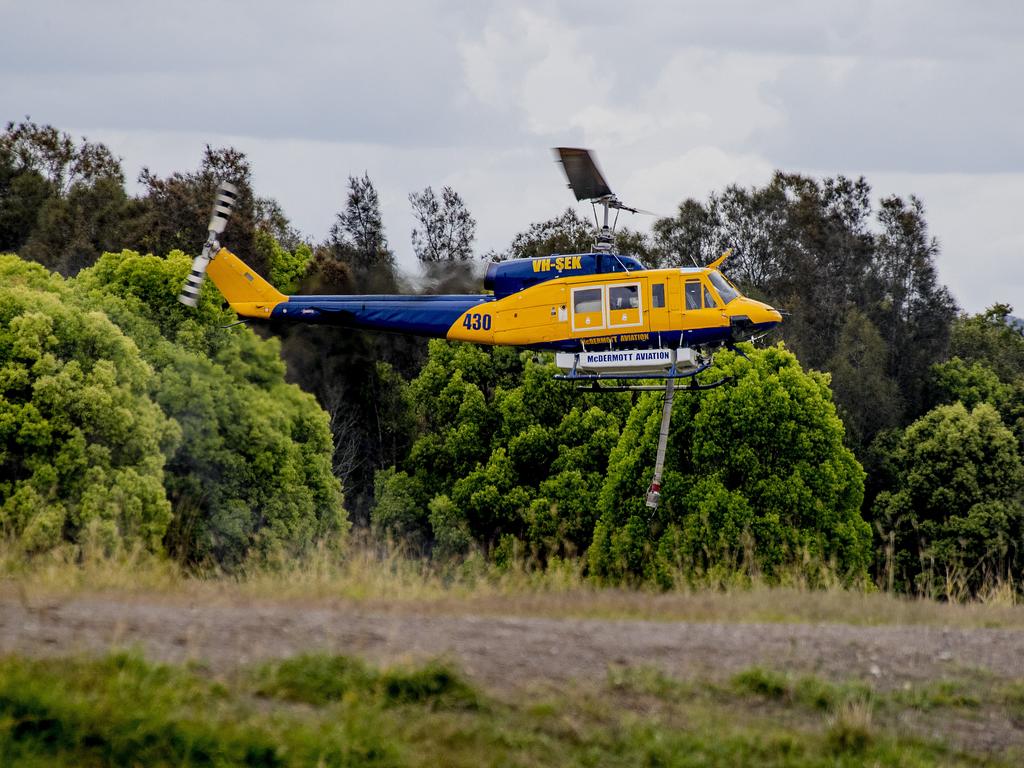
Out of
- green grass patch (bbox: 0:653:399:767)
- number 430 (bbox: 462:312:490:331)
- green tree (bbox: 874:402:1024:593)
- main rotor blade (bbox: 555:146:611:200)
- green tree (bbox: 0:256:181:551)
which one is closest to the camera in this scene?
green grass patch (bbox: 0:653:399:767)

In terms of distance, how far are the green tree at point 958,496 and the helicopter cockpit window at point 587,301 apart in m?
33.6

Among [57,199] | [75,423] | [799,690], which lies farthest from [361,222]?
[799,690]

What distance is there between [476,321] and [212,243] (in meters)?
6.00

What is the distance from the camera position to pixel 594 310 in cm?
3316

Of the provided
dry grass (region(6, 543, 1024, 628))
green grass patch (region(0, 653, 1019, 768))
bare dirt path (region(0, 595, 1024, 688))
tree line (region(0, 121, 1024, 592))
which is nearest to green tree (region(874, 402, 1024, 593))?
tree line (region(0, 121, 1024, 592))

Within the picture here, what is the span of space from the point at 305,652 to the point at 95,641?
180cm

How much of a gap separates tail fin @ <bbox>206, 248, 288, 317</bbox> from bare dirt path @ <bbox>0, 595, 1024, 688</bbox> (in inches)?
707

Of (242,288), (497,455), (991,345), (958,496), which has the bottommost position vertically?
(958,496)

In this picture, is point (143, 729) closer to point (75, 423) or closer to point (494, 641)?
point (494, 641)

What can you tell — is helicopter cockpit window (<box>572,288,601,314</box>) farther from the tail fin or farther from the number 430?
the tail fin

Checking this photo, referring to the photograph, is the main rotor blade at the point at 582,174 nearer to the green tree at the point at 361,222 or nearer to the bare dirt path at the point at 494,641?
the bare dirt path at the point at 494,641

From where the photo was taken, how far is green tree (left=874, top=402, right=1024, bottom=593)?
207 ft

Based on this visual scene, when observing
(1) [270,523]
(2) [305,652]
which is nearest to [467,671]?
(2) [305,652]

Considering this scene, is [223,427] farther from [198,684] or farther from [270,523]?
[198,684]
